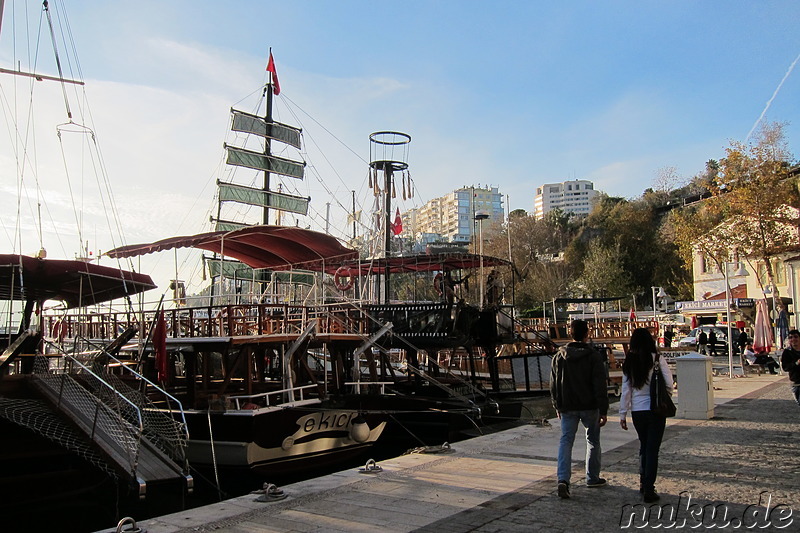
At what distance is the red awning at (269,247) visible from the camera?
1490cm

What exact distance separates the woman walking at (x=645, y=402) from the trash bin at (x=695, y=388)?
6372 millimetres

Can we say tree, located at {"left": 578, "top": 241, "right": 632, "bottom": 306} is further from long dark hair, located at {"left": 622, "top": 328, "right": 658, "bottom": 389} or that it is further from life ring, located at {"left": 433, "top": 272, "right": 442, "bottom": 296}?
long dark hair, located at {"left": 622, "top": 328, "right": 658, "bottom": 389}

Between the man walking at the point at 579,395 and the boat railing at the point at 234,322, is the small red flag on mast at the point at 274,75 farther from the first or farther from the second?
the man walking at the point at 579,395

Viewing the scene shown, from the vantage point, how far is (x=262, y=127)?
42.6m

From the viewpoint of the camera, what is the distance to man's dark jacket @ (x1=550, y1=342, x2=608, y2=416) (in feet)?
21.3

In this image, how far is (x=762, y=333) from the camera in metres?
24.0

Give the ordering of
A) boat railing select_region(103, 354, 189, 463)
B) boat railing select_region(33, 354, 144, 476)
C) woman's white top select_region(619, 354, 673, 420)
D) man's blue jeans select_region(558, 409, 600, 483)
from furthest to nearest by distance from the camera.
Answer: boat railing select_region(103, 354, 189, 463)
boat railing select_region(33, 354, 144, 476)
man's blue jeans select_region(558, 409, 600, 483)
woman's white top select_region(619, 354, 673, 420)

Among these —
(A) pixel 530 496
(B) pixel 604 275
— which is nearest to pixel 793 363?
(A) pixel 530 496

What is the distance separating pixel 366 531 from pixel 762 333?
75.4 ft

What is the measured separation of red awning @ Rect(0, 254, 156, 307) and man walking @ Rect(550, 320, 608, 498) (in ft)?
30.4

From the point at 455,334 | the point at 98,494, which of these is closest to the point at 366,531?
the point at 98,494

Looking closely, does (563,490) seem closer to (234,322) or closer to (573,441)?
(573,441)

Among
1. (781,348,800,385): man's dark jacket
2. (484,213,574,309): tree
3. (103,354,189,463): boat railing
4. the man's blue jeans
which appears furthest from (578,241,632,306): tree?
the man's blue jeans

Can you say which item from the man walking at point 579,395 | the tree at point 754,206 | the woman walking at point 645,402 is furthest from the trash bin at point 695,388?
the tree at point 754,206
